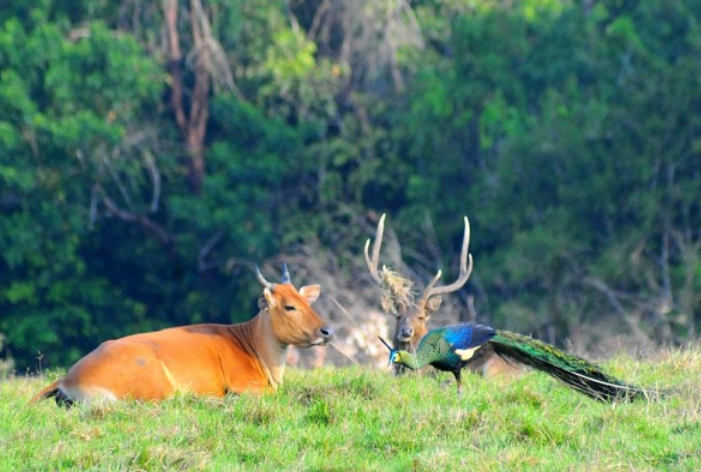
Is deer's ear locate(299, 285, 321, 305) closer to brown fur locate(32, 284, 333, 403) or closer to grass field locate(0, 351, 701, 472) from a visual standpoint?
brown fur locate(32, 284, 333, 403)

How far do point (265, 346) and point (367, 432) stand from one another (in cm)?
246

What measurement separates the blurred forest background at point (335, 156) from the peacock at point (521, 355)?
1417 centimetres

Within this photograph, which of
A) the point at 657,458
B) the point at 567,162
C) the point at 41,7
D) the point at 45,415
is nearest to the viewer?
the point at 657,458

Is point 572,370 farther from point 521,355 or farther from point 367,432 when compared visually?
point 367,432

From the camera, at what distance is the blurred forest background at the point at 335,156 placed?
25.1m

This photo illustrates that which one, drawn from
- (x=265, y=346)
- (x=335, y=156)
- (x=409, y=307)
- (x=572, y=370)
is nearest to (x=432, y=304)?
(x=409, y=307)

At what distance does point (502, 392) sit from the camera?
9.27m

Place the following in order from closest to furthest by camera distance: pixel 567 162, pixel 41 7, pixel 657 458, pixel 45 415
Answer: pixel 657 458
pixel 45 415
pixel 567 162
pixel 41 7

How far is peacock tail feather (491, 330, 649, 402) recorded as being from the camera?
9133 millimetres

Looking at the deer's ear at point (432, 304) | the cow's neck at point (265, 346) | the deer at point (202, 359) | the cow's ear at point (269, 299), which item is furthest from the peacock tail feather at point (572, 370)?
the deer's ear at point (432, 304)

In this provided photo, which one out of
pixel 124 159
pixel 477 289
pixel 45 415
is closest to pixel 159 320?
pixel 124 159

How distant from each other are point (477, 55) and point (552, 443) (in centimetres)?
2111

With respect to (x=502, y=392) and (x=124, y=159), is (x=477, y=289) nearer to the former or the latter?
(x=124, y=159)

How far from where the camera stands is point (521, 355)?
30.7 ft
